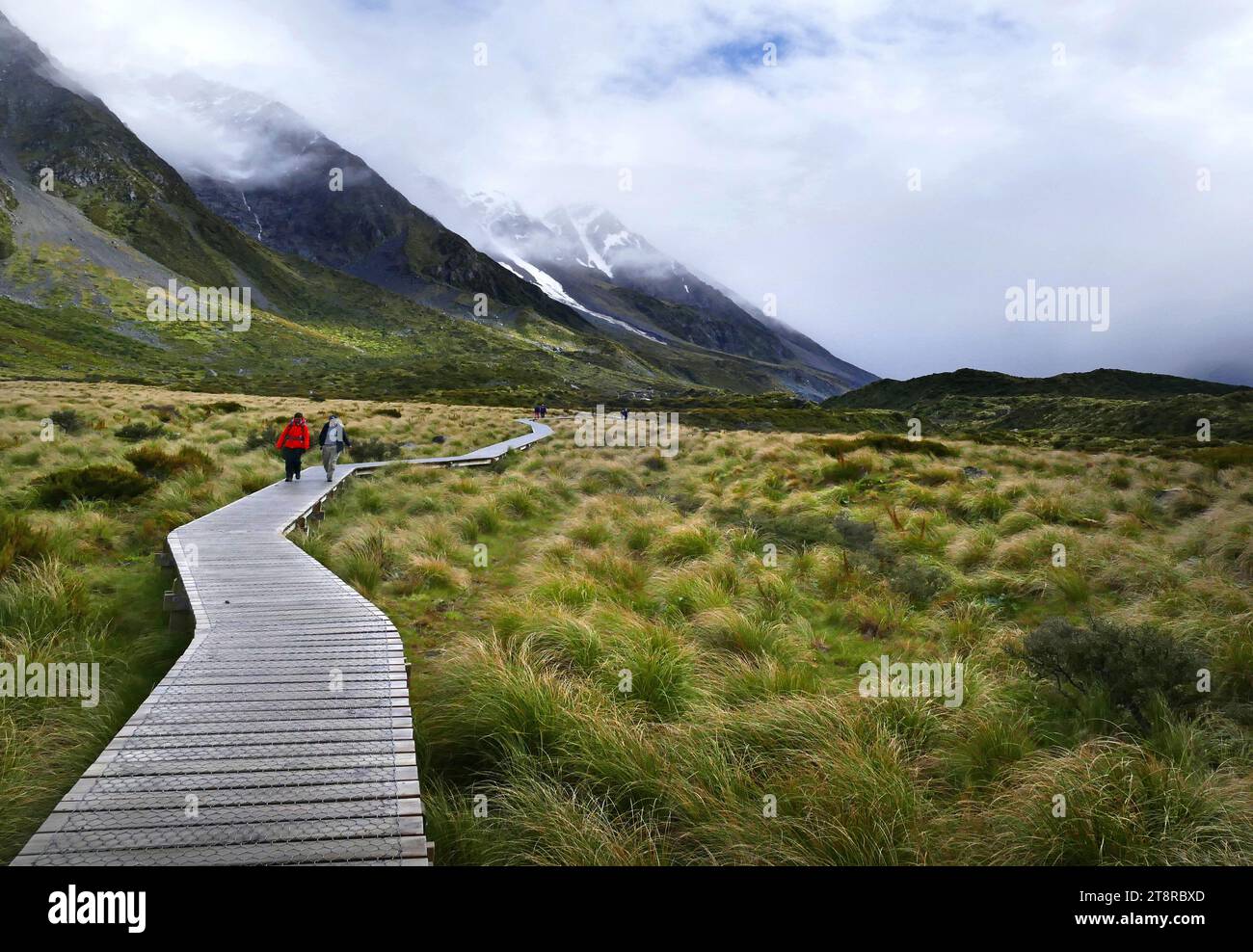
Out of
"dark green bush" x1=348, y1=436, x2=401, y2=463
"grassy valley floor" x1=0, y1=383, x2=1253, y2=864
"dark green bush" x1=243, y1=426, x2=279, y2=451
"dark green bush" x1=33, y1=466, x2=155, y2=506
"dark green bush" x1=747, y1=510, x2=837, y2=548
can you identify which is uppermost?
"dark green bush" x1=243, y1=426, x2=279, y2=451

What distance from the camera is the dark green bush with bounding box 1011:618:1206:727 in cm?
485

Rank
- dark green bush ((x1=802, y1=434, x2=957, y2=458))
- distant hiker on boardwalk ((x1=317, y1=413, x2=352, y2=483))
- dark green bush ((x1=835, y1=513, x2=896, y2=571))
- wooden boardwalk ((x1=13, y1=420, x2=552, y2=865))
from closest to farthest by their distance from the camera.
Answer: wooden boardwalk ((x1=13, y1=420, x2=552, y2=865)) < dark green bush ((x1=835, y1=513, x2=896, y2=571)) < distant hiker on boardwalk ((x1=317, y1=413, x2=352, y2=483)) < dark green bush ((x1=802, y1=434, x2=957, y2=458))

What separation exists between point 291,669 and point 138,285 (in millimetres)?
161845

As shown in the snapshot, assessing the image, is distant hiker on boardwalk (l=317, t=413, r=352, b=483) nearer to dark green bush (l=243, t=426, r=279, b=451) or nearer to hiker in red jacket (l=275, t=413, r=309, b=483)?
hiker in red jacket (l=275, t=413, r=309, b=483)

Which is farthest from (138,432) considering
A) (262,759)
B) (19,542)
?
(262,759)

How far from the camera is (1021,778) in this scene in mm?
3949

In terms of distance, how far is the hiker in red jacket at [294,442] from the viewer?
1373 centimetres

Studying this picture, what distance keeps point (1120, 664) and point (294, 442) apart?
1411 cm

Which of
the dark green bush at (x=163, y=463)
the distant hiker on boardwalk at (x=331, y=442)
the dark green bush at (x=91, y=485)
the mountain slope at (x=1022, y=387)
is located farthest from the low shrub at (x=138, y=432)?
the mountain slope at (x=1022, y=387)

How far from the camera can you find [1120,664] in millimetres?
4980

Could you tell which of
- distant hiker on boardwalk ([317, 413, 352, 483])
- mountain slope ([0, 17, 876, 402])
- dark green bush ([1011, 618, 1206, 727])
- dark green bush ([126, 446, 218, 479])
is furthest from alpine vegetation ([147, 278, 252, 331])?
dark green bush ([1011, 618, 1206, 727])

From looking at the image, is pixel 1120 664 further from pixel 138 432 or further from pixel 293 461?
pixel 138 432

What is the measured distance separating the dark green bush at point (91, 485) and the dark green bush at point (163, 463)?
1620mm

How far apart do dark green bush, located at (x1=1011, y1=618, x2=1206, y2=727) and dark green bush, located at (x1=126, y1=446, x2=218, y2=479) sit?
1535cm
